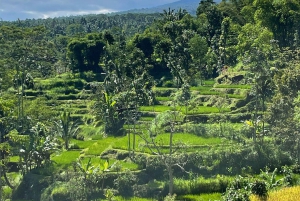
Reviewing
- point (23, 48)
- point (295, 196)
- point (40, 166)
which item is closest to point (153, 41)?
point (23, 48)

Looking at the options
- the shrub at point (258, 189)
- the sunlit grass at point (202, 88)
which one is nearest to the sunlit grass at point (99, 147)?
the sunlit grass at point (202, 88)

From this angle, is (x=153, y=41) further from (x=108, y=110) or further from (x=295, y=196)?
(x=295, y=196)

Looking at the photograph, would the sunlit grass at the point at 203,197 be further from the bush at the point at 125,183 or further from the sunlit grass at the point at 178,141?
the sunlit grass at the point at 178,141

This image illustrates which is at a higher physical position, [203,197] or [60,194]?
[203,197]

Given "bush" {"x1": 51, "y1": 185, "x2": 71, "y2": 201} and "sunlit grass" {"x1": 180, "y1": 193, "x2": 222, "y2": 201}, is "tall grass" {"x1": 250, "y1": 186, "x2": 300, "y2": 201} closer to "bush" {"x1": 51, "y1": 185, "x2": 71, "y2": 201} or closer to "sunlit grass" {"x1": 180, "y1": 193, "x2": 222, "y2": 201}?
"sunlit grass" {"x1": 180, "y1": 193, "x2": 222, "y2": 201}

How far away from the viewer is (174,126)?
99.2 feet

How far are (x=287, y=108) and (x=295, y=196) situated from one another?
56.4 ft

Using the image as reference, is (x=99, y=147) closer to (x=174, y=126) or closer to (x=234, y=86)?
(x=174, y=126)

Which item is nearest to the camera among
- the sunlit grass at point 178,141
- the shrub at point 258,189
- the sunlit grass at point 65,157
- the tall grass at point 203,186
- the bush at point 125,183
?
the shrub at point 258,189

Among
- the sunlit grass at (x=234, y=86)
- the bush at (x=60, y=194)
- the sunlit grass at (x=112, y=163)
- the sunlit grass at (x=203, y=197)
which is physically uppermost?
the sunlit grass at (x=234, y=86)

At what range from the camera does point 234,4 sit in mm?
56938

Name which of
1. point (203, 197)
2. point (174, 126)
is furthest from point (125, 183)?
point (174, 126)

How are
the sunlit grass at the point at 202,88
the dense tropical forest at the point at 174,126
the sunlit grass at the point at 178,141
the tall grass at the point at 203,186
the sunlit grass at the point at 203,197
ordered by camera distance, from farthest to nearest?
the sunlit grass at the point at 202,88 < the sunlit grass at the point at 178,141 < the dense tropical forest at the point at 174,126 < the tall grass at the point at 203,186 < the sunlit grass at the point at 203,197

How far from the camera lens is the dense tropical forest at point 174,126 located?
2459 centimetres
